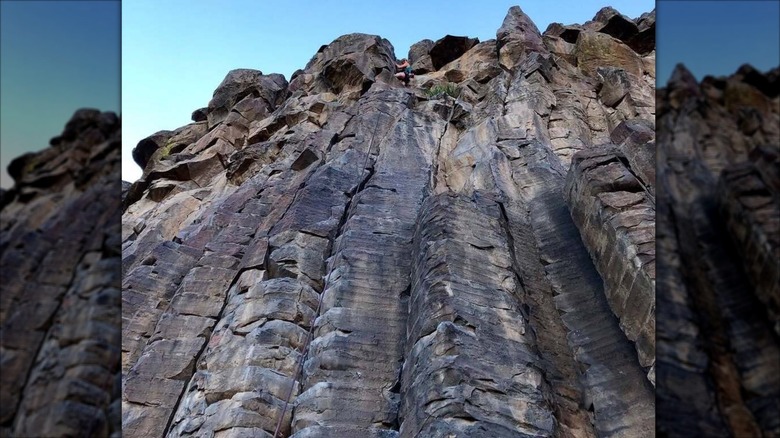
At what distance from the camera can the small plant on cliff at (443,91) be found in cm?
2661

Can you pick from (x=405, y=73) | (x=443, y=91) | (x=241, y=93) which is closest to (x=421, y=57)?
A: (x=405, y=73)

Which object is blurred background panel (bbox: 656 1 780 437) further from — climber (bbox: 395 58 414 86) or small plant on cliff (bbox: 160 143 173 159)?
small plant on cliff (bbox: 160 143 173 159)

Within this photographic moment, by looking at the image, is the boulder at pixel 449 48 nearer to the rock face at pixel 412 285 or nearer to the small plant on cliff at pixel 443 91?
the small plant on cliff at pixel 443 91

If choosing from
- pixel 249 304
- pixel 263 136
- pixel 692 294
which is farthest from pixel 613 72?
pixel 692 294

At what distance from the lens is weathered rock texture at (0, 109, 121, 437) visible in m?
2.78

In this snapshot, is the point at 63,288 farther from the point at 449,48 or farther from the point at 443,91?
the point at 449,48

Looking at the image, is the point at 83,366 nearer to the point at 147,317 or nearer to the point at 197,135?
the point at 147,317

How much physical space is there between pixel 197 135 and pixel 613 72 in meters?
19.2

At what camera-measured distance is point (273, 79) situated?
37562 millimetres

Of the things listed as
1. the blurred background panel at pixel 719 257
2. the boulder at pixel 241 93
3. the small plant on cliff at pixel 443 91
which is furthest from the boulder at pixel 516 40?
the blurred background panel at pixel 719 257

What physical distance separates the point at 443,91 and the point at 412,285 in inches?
635

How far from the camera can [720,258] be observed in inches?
112

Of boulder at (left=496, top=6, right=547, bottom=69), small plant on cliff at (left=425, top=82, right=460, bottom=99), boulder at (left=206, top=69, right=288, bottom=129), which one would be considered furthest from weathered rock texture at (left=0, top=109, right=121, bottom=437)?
boulder at (left=206, top=69, right=288, bottom=129)

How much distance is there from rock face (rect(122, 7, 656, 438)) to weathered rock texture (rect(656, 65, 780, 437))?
639cm
